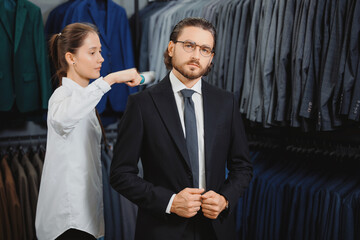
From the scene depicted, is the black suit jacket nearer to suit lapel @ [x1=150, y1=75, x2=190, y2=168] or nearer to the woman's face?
suit lapel @ [x1=150, y1=75, x2=190, y2=168]

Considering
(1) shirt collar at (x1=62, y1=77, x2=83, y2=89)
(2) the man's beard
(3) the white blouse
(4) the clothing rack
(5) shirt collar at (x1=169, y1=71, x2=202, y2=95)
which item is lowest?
(4) the clothing rack

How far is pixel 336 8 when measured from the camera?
165 cm

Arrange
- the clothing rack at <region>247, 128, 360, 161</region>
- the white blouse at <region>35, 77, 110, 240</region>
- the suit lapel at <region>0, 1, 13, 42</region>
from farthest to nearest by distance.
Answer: the suit lapel at <region>0, 1, 13, 42</region>, the clothing rack at <region>247, 128, 360, 161</region>, the white blouse at <region>35, 77, 110, 240</region>

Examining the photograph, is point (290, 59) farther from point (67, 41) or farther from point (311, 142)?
point (67, 41)

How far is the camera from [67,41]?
1.30 meters

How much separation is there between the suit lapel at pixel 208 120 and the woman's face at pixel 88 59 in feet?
1.42

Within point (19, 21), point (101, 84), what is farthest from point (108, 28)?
point (101, 84)

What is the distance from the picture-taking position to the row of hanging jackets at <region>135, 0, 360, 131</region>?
63.1 inches

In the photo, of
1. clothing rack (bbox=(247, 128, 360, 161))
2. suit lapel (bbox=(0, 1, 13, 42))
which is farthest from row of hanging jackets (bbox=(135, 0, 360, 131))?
suit lapel (bbox=(0, 1, 13, 42))

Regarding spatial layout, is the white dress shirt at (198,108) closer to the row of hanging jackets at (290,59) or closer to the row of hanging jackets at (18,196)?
A: the row of hanging jackets at (290,59)

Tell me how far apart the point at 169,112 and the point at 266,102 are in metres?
0.94

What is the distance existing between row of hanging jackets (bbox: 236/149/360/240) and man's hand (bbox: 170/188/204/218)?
3.05 ft

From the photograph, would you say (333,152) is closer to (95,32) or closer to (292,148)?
(292,148)

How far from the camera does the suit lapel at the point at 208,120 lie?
1203mm
